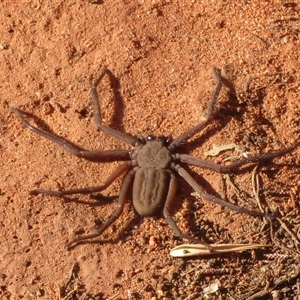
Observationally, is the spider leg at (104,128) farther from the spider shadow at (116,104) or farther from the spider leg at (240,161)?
the spider leg at (240,161)

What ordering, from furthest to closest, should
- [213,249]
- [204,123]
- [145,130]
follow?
[145,130] < [204,123] < [213,249]

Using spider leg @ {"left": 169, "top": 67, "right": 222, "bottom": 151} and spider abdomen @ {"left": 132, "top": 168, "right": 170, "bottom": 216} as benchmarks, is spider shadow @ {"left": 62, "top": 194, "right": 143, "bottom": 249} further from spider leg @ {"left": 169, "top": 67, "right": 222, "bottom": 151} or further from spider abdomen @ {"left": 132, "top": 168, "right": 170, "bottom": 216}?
spider leg @ {"left": 169, "top": 67, "right": 222, "bottom": 151}

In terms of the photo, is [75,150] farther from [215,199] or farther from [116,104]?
[215,199]

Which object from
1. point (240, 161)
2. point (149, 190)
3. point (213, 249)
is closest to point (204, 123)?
point (240, 161)

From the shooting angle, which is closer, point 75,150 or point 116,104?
point 75,150

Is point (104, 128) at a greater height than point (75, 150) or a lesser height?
greater

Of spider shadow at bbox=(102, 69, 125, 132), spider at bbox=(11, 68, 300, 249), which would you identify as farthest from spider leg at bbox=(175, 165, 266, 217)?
spider shadow at bbox=(102, 69, 125, 132)

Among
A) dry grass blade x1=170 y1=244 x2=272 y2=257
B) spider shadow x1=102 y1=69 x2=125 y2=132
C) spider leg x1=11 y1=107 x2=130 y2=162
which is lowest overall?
dry grass blade x1=170 y1=244 x2=272 y2=257

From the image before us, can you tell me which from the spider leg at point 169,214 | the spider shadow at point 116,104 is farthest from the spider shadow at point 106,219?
the spider shadow at point 116,104
